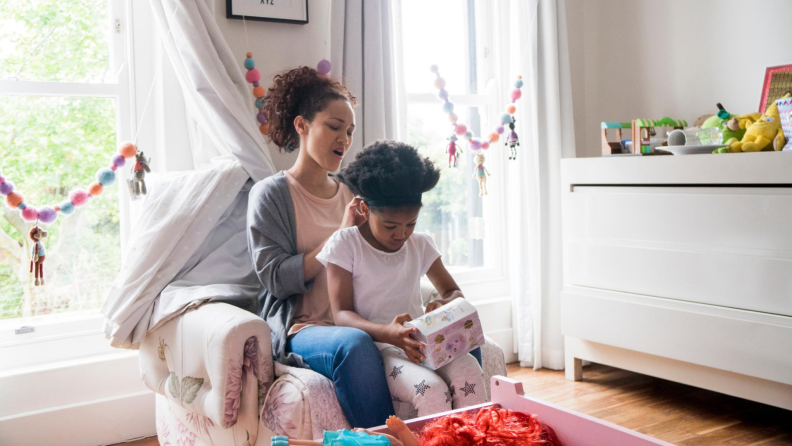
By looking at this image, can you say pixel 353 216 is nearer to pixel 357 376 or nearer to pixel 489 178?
pixel 357 376

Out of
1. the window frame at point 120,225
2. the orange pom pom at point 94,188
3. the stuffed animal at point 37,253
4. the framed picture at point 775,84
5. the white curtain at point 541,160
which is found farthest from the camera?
the white curtain at point 541,160

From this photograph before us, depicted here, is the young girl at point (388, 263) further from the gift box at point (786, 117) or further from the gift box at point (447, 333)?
the gift box at point (786, 117)

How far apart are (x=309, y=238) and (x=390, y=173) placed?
0.38 meters

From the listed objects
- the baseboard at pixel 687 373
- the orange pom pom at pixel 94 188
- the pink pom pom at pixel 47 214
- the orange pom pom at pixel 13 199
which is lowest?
the baseboard at pixel 687 373

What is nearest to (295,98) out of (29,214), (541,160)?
(29,214)

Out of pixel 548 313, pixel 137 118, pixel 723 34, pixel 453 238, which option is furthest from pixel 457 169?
pixel 137 118

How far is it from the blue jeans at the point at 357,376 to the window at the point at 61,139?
118 cm

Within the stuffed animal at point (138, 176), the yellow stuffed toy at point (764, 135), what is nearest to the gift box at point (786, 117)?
the yellow stuffed toy at point (764, 135)

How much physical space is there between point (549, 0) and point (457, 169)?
821 millimetres

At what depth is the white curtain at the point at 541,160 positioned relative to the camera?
2.77m

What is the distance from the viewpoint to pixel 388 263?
161 cm

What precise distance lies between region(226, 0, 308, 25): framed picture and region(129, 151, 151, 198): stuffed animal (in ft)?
2.06

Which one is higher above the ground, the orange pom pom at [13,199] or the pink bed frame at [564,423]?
the orange pom pom at [13,199]

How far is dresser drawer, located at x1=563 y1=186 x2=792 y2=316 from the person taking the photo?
6.48 ft
